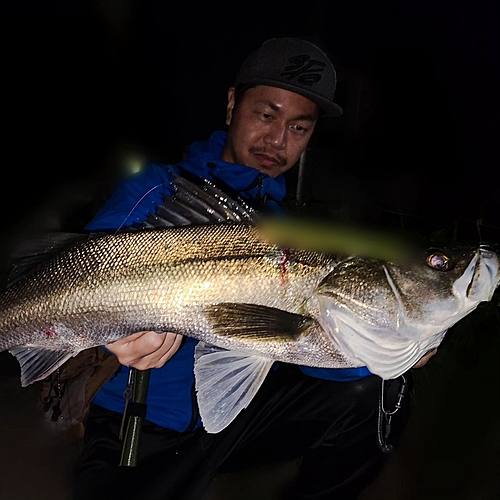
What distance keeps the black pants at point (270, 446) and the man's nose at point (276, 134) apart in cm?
129

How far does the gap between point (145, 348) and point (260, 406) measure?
95 centimetres

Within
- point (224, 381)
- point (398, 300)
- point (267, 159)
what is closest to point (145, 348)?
point (224, 381)

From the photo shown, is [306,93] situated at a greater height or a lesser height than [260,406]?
greater

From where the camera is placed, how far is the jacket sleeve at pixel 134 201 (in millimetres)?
1751

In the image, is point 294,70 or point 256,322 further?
point 294,70

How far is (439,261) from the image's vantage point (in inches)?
57.2

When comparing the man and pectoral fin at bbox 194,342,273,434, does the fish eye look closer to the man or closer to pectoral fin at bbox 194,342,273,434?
pectoral fin at bbox 194,342,273,434

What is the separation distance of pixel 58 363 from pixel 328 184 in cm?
601

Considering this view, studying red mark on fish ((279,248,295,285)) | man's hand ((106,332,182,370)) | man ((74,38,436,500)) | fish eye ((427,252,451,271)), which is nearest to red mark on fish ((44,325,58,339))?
man's hand ((106,332,182,370))

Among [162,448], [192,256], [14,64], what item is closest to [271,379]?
[162,448]

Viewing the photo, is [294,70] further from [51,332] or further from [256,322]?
[51,332]

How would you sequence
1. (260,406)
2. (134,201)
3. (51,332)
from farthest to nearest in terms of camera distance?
(260,406) → (134,201) → (51,332)

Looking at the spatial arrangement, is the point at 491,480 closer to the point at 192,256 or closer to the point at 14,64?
the point at 192,256

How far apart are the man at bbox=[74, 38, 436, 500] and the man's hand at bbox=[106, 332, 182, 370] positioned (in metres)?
0.49
